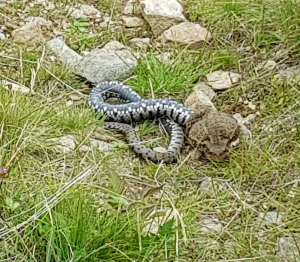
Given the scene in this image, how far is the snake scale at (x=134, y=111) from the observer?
4.29 m

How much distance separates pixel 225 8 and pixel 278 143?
56.3 inches

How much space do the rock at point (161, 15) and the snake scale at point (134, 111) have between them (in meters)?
0.88

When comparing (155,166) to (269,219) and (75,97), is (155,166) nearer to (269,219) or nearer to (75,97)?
(269,219)

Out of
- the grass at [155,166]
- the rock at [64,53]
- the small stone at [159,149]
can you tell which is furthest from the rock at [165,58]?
the small stone at [159,149]

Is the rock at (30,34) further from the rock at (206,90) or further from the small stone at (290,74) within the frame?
the small stone at (290,74)

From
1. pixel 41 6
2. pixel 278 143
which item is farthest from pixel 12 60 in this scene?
pixel 278 143

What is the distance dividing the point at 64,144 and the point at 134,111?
0.63 m

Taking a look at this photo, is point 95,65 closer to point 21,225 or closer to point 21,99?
point 21,99

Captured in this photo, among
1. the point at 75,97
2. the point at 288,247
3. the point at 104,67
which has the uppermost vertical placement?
the point at 288,247

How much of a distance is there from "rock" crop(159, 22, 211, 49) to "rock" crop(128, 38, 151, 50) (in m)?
0.11

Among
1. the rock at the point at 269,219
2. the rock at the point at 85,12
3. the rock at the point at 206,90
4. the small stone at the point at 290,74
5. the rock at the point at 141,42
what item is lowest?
the rock at the point at 141,42

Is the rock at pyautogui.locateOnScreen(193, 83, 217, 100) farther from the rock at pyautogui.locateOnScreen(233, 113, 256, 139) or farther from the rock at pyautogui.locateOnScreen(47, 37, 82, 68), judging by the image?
the rock at pyautogui.locateOnScreen(47, 37, 82, 68)

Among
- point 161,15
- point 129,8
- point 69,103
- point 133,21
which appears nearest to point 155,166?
point 69,103

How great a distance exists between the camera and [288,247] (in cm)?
323
